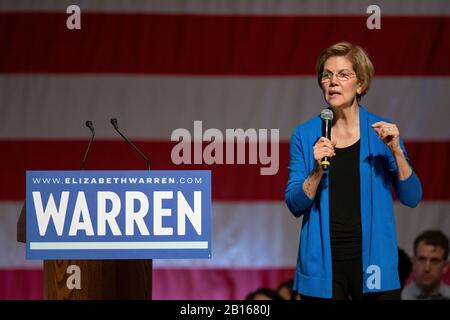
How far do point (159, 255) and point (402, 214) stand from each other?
148 centimetres

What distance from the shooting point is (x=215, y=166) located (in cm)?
344

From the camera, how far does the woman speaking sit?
195 centimetres

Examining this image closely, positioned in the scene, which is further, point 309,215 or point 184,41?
point 184,41

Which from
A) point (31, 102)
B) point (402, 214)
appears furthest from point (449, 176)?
point (31, 102)

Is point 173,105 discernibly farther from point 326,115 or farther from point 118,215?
point 326,115

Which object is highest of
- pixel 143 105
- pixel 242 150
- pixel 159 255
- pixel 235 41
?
pixel 235 41

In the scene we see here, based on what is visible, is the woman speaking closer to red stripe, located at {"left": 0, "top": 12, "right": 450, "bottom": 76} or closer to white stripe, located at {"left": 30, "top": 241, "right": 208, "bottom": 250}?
white stripe, located at {"left": 30, "top": 241, "right": 208, "bottom": 250}

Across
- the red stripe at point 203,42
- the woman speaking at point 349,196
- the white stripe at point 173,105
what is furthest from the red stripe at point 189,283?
the woman speaking at point 349,196

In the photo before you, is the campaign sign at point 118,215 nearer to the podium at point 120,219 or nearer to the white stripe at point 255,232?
the podium at point 120,219

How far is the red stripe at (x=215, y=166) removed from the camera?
3449 millimetres

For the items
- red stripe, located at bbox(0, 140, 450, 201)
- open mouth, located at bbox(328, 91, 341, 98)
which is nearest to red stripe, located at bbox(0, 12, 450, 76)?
red stripe, located at bbox(0, 140, 450, 201)

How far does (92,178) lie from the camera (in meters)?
2.36

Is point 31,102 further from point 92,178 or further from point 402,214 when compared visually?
point 402,214

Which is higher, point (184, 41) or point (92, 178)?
point (184, 41)
